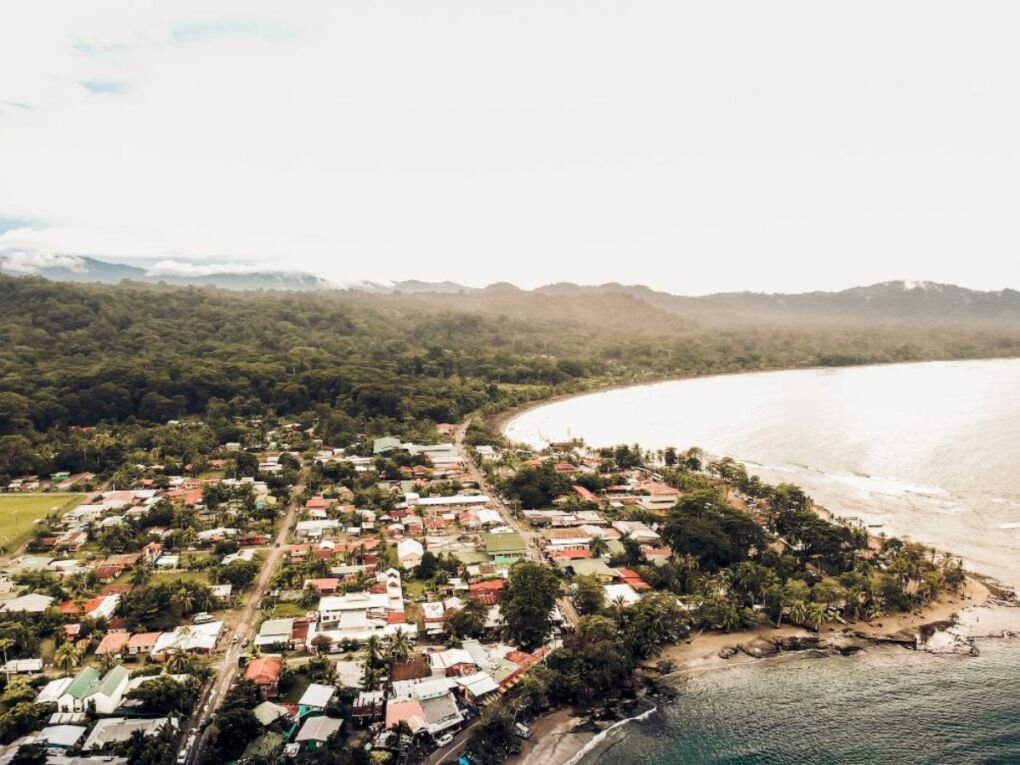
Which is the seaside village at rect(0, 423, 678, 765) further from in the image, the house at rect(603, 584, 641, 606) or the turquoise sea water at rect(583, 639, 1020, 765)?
the turquoise sea water at rect(583, 639, 1020, 765)

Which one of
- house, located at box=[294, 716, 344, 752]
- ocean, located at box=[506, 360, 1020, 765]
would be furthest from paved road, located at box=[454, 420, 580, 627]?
house, located at box=[294, 716, 344, 752]

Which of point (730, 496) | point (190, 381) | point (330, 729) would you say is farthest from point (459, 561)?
point (190, 381)

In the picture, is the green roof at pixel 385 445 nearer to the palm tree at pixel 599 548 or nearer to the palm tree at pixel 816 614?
the palm tree at pixel 599 548

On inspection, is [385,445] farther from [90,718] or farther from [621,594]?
[90,718]

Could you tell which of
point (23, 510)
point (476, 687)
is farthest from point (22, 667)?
point (23, 510)

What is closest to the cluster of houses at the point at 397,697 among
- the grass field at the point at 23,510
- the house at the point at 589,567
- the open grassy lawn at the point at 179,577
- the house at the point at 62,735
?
the house at the point at 62,735
